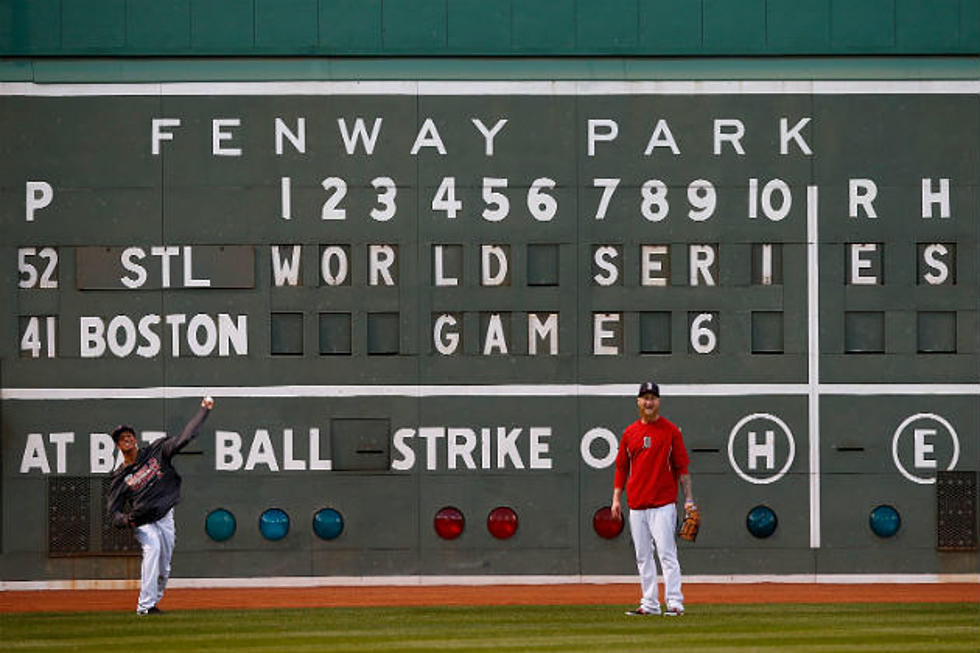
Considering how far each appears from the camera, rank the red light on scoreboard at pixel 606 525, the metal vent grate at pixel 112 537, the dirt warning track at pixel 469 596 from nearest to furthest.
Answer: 1. the dirt warning track at pixel 469 596
2. the red light on scoreboard at pixel 606 525
3. the metal vent grate at pixel 112 537

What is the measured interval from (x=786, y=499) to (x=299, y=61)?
5812mm

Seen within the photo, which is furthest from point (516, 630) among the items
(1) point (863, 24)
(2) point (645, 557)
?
(1) point (863, 24)

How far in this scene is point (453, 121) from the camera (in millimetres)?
19422

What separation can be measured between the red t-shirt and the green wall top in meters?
4.37

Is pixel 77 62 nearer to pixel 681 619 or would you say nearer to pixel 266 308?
pixel 266 308

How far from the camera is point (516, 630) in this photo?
50.2 feet

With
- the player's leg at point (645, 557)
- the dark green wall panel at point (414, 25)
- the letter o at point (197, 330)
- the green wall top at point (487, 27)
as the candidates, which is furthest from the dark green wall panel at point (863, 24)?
the letter o at point (197, 330)

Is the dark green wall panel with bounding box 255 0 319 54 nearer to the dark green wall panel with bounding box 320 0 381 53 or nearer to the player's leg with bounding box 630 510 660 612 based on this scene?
the dark green wall panel with bounding box 320 0 381 53

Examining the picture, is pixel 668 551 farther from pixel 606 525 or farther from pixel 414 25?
pixel 414 25

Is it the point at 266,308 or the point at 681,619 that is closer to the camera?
the point at 681,619

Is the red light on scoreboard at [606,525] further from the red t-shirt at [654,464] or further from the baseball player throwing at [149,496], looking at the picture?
the baseball player throwing at [149,496]

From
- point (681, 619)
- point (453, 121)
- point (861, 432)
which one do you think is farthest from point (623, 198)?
point (681, 619)

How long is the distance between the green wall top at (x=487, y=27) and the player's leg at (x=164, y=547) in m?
4.46

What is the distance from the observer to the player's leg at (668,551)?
16.3 metres
